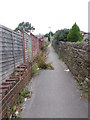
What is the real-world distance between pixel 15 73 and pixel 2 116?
170 cm

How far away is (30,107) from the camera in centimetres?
360

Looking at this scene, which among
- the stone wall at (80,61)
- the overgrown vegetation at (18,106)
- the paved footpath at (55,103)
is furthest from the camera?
the stone wall at (80,61)

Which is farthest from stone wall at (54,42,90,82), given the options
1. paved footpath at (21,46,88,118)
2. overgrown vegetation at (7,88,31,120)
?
overgrown vegetation at (7,88,31,120)

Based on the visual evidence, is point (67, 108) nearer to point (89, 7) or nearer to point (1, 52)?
point (1, 52)

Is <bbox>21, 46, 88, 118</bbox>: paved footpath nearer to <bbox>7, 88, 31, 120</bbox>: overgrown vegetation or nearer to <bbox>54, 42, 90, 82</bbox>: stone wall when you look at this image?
<bbox>7, 88, 31, 120</bbox>: overgrown vegetation

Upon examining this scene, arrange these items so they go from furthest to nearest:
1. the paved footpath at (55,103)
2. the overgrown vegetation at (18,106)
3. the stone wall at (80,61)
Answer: the stone wall at (80,61) → the paved footpath at (55,103) → the overgrown vegetation at (18,106)

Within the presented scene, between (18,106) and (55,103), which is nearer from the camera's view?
(18,106)

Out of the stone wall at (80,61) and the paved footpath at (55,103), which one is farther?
the stone wall at (80,61)

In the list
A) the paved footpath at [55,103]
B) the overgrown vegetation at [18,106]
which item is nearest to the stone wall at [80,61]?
the paved footpath at [55,103]

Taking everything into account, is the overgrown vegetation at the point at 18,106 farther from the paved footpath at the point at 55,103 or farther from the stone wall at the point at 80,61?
the stone wall at the point at 80,61

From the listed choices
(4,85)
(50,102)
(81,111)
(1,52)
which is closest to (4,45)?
(1,52)

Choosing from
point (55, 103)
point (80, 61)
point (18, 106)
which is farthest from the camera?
point (80, 61)

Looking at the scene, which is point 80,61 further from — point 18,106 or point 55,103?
point 18,106

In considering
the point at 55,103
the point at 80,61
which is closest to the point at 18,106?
the point at 55,103
